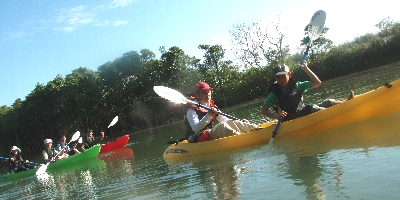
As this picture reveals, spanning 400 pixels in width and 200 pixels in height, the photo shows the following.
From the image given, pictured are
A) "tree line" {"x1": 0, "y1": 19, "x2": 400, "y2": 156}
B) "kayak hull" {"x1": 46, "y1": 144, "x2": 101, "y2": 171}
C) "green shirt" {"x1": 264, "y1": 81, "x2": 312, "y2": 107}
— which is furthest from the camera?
"tree line" {"x1": 0, "y1": 19, "x2": 400, "y2": 156}

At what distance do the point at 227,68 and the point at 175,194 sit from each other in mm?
27834

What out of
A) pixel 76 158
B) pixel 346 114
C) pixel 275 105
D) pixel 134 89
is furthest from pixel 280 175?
pixel 134 89

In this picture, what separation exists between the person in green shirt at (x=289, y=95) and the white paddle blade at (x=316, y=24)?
1494mm

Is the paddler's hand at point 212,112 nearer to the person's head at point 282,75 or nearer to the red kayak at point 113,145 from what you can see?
the person's head at point 282,75

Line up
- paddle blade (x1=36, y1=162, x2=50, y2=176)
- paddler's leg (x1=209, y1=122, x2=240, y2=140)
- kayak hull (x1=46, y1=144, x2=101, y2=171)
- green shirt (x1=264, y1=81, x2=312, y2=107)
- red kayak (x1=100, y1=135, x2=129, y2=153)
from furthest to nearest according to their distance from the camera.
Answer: red kayak (x1=100, y1=135, x2=129, y2=153) → kayak hull (x1=46, y1=144, x2=101, y2=171) → paddle blade (x1=36, y1=162, x2=50, y2=176) → paddler's leg (x1=209, y1=122, x2=240, y2=140) → green shirt (x1=264, y1=81, x2=312, y2=107)

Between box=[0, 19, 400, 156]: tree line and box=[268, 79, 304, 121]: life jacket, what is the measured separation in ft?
73.6

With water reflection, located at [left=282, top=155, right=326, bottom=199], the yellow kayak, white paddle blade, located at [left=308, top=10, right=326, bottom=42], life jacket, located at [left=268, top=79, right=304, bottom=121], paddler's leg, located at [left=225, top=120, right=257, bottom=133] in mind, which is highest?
white paddle blade, located at [left=308, top=10, right=326, bottom=42]

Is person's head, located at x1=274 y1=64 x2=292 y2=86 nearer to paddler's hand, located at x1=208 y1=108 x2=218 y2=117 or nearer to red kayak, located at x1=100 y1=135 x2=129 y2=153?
paddler's hand, located at x1=208 y1=108 x2=218 y2=117

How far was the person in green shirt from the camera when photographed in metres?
5.81

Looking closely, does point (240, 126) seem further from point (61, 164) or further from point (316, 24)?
point (61, 164)

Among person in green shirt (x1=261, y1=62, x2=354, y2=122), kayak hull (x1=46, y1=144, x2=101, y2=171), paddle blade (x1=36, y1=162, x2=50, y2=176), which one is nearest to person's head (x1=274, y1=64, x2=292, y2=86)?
person in green shirt (x1=261, y1=62, x2=354, y2=122)

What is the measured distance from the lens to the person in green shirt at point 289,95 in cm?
581

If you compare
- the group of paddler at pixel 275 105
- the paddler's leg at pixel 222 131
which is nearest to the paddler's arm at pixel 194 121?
the group of paddler at pixel 275 105

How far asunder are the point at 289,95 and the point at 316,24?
6.93 ft
